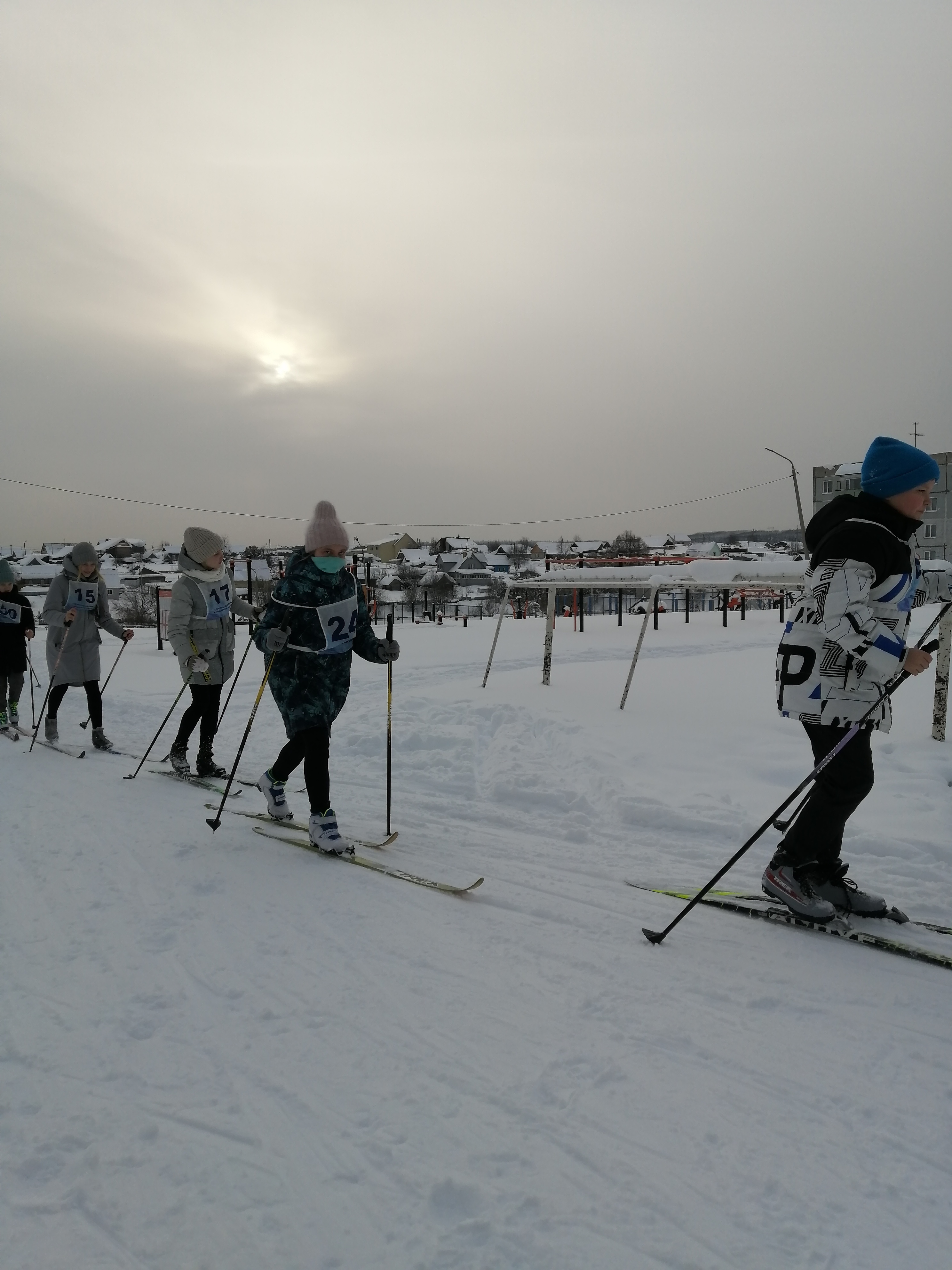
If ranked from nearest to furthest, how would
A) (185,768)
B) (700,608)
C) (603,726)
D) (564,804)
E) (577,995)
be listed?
1. (577,995)
2. (564,804)
3. (185,768)
4. (603,726)
5. (700,608)

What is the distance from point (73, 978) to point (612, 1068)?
1997mm

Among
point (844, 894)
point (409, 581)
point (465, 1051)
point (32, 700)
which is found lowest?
point (465, 1051)

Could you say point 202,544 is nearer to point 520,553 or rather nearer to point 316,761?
point 316,761

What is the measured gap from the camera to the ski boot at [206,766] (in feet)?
19.2

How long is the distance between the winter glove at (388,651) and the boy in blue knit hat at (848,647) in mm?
2049

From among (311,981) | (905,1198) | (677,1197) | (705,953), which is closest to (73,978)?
(311,981)

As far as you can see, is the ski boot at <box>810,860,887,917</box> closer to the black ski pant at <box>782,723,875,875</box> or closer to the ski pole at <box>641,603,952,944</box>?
the black ski pant at <box>782,723,875,875</box>

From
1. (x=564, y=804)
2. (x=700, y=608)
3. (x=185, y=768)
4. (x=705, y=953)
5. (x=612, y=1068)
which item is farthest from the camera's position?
(x=700, y=608)

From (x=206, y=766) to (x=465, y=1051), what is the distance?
414 cm

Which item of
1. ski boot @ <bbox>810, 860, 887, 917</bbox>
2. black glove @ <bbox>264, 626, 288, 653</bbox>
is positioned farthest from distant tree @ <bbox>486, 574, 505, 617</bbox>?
ski boot @ <bbox>810, 860, 887, 917</bbox>

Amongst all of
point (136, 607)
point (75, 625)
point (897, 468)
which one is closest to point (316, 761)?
point (897, 468)

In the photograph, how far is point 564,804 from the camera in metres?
5.05

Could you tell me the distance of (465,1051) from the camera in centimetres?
229

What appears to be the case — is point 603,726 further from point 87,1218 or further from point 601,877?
point 87,1218
